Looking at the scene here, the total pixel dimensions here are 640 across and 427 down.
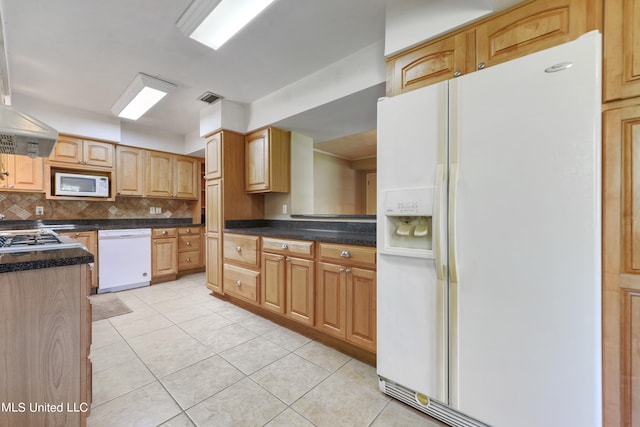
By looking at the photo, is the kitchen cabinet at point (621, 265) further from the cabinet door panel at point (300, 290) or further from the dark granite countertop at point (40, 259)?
Answer: the dark granite countertop at point (40, 259)

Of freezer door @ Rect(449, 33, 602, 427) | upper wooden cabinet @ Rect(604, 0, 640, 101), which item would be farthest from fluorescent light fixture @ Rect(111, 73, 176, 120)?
upper wooden cabinet @ Rect(604, 0, 640, 101)

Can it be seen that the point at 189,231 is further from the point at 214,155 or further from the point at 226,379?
the point at 226,379

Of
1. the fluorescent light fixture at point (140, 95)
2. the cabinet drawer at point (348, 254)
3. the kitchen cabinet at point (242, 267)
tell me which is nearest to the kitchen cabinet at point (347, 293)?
the cabinet drawer at point (348, 254)

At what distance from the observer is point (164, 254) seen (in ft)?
13.1

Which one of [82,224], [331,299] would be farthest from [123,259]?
[331,299]

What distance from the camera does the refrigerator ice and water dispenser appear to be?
1320mm

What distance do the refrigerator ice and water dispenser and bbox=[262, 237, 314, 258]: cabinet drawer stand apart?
0.80 m

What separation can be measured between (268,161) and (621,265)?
9.02ft

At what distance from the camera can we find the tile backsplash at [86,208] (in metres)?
3.26

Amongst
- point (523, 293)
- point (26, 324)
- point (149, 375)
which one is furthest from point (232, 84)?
point (523, 293)

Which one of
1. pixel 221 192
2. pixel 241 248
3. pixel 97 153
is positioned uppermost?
pixel 97 153

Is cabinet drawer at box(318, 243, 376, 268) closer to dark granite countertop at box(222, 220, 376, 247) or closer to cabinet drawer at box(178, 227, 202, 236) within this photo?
dark granite countertop at box(222, 220, 376, 247)

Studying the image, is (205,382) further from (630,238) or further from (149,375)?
(630,238)

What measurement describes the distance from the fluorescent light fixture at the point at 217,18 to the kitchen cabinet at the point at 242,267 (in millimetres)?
1701
